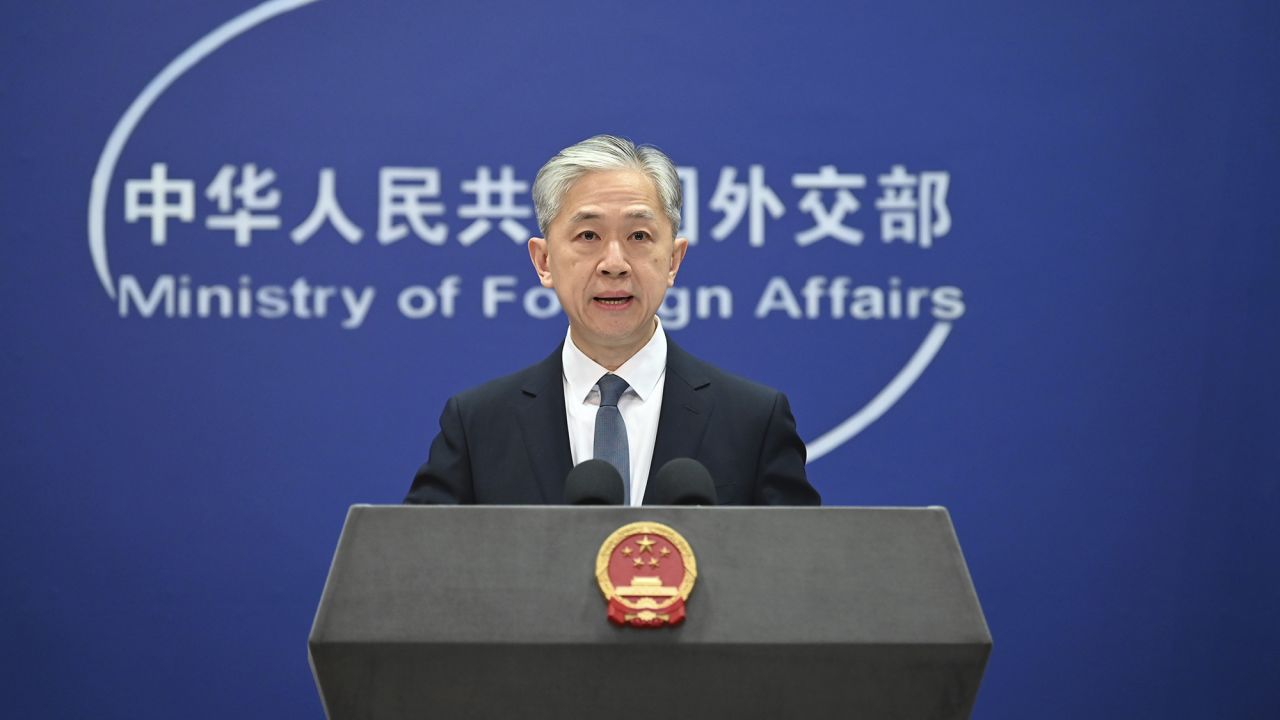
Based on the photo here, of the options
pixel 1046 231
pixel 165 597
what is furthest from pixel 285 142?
pixel 1046 231

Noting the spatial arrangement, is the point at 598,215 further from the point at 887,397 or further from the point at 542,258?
the point at 887,397

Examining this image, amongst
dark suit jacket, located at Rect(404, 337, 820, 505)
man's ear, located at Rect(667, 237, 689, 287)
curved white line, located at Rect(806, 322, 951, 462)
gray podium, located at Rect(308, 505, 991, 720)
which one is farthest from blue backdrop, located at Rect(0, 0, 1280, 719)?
gray podium, located at Rect(308, 505, 991, 720)

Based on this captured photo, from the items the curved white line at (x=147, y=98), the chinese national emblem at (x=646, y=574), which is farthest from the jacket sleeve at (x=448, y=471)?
the curved white line at (x=147, y=98)

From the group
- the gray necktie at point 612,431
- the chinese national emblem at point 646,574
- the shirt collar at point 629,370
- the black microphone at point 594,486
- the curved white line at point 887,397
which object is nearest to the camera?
the chinese national emblem at point 646,574

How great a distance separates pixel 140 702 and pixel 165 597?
24 cm

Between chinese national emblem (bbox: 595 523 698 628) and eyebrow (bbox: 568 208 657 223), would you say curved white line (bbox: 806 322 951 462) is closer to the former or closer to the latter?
eyebrow (bbox: 568 208 657 223)

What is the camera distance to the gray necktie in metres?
1.59

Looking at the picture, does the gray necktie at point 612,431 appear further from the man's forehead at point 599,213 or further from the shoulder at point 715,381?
the man's forehead at point 599,213

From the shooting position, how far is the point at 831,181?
2855 mm

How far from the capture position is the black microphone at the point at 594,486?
1292mm

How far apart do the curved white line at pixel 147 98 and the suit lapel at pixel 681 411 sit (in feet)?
5.34

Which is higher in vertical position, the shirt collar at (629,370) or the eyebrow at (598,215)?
the eyebrow at (598,215)

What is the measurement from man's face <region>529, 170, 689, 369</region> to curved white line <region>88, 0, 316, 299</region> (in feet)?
5.04

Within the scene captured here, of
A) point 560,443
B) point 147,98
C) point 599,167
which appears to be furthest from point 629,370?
point 147,98
